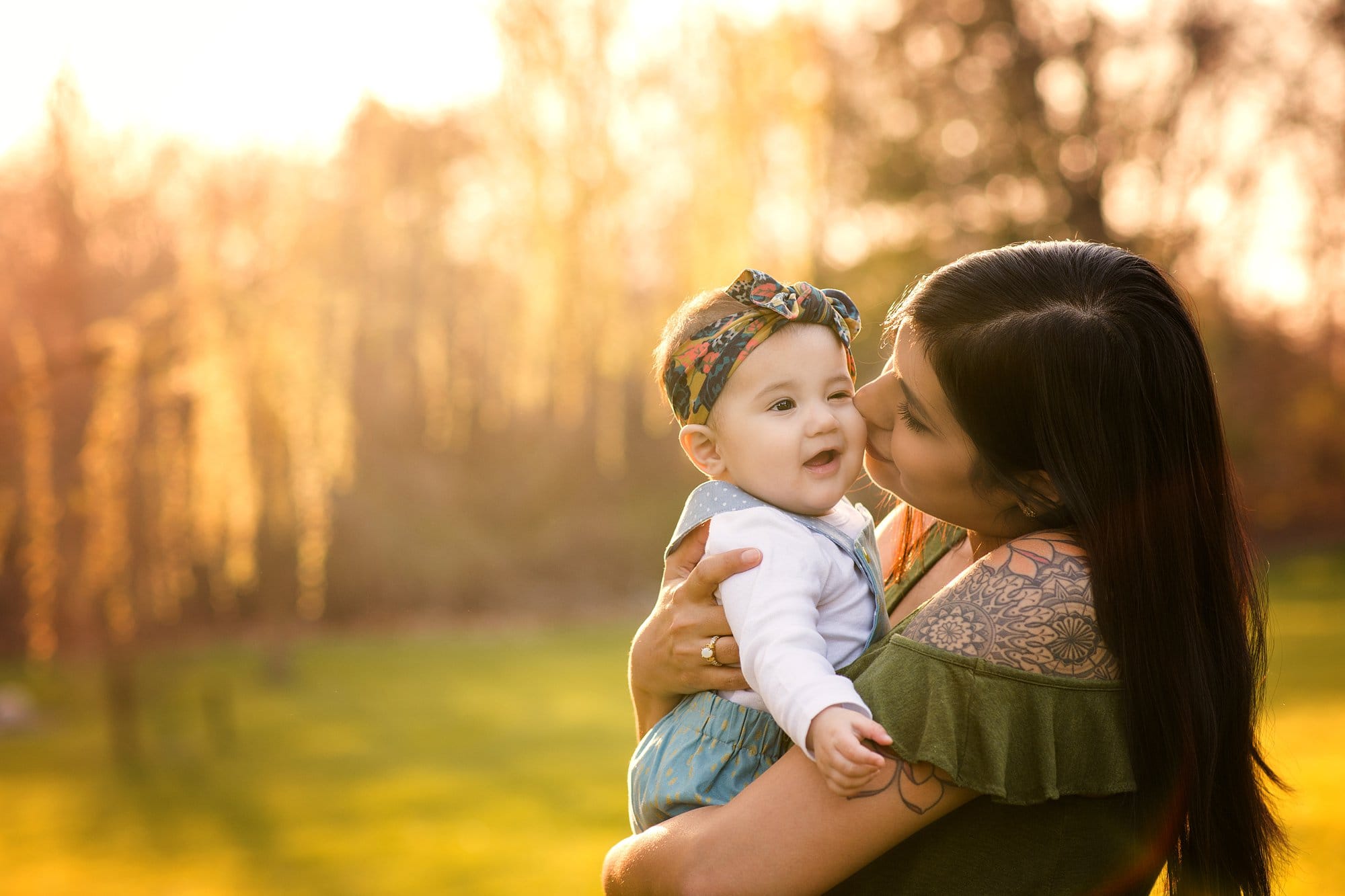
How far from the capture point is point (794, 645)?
1456 mm

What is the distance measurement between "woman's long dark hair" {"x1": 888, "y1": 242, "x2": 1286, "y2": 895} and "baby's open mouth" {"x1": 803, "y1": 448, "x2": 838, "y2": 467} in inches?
11.4

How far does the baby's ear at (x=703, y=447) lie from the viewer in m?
1.81

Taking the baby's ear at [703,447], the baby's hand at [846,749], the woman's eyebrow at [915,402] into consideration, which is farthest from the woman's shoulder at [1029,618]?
the baby's ear at [703,447]

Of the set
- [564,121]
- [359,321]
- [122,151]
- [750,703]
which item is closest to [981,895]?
[750,703]

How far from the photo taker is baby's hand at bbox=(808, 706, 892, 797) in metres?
1.26

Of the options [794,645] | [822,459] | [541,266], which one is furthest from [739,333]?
[541,266]

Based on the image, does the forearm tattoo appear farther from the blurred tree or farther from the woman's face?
the blurred tree

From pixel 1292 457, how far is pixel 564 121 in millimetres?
17006

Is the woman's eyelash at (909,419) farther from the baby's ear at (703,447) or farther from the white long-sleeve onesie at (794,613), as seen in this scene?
the baby's ear at (703,447)

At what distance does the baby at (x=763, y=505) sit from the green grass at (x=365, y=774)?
11.7 feet

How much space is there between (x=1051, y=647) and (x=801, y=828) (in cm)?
38

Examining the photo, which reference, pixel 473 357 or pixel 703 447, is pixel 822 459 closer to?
pixel 703 447

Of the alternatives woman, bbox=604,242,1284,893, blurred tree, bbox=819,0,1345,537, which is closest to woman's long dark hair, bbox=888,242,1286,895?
woman, bbox=604,242,1284,893

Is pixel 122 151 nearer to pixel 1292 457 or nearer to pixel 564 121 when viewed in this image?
pixel 564 121
